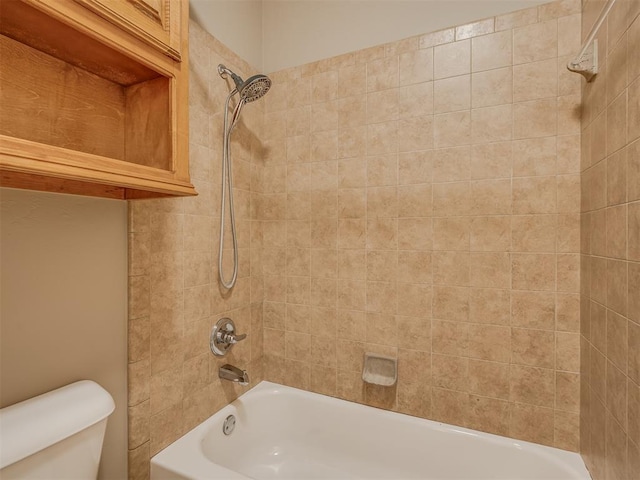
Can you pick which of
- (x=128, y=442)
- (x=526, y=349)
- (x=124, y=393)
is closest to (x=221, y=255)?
(x=124, y=393)

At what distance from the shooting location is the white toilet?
2.63 feet

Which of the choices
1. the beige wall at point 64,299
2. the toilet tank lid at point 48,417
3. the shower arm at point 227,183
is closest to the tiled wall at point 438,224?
the shower arm at point 227,183

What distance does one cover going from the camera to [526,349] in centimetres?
142

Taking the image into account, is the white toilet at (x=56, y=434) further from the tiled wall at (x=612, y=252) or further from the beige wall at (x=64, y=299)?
the tiled wall at (x=612, y=252)

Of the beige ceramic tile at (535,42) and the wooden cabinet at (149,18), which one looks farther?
the beige ceramic tile at (535,42)

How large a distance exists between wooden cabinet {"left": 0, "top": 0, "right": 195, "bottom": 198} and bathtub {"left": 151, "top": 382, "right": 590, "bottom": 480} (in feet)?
3.44

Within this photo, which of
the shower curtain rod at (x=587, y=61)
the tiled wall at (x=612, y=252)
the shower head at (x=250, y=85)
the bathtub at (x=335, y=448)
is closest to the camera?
the tiled wall at (x=612, y=252)

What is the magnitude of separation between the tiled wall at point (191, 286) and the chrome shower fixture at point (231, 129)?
0.04m

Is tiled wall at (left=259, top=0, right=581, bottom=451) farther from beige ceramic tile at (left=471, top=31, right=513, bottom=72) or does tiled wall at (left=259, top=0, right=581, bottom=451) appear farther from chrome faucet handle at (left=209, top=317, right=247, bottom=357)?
chrome faucet handle at (left=209, top=317, right=247, bottom=357)

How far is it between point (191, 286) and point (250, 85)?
0.91 metres

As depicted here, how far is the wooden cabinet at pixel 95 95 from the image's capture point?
0.78 m

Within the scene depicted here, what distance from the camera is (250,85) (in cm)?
148

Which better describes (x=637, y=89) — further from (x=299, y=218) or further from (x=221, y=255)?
(x=221, y=255)

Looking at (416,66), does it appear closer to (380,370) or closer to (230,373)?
(380,370)
